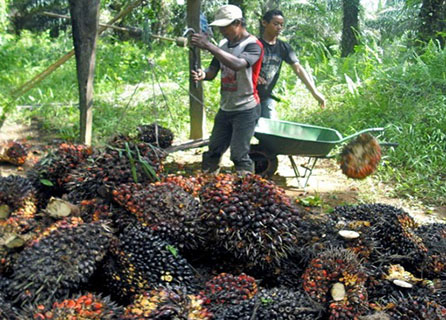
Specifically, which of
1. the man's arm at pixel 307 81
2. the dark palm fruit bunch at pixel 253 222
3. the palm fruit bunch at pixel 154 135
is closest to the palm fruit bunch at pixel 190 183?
the dark palm fruit bunch at pixel 253 222

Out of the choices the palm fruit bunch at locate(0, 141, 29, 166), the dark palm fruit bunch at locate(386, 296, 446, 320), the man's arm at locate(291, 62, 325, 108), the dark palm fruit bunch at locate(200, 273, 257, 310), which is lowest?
the palm fruit bunch at locate(0, 141, 29, 166)

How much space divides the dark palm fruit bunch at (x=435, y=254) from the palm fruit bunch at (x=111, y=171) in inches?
66.6

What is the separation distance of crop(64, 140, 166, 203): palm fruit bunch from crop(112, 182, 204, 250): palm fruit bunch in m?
0.18

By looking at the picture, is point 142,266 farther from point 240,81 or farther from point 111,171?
point 240,81

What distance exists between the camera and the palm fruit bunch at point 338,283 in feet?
7.74

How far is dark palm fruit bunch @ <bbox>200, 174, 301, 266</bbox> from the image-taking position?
Result: 8.68ft

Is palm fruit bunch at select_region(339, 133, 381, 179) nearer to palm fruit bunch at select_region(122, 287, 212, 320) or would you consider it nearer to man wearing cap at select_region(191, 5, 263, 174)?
man wearing cap at select_region(191, 5, 263, 174)

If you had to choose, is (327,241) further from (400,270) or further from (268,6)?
(268,6)

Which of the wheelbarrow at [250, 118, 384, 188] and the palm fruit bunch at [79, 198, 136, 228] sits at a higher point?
the palm fruit bunch at [79, 198, 136, 228]

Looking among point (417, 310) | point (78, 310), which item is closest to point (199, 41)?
point (78, 310)

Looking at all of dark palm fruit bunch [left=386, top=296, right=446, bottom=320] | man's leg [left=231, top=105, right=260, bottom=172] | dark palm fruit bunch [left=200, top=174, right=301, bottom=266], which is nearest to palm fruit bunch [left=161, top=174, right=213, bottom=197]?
dark palm fruit bunch [left=200, top=174, right=301, bottom=266]

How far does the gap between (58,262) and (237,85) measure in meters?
2.70

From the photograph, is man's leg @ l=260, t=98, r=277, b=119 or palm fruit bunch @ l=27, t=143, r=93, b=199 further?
man's leg @ l=260, t=98, r=277, b=119

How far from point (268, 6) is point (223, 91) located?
12.7 metres
